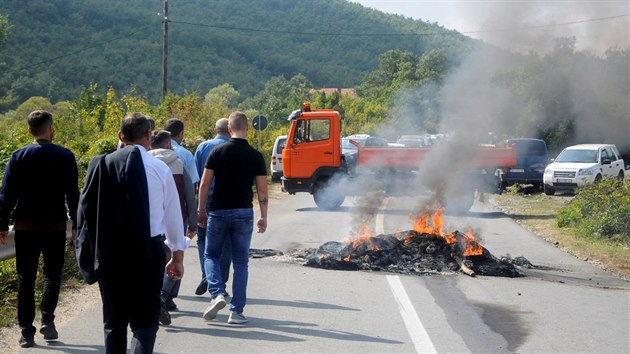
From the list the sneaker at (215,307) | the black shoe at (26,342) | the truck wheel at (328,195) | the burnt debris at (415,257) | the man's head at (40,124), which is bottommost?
the truck wheel at (328,195)

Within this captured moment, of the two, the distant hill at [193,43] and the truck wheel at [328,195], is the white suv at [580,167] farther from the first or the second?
the distant hill at [193,43]

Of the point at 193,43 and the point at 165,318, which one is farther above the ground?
the point at 193,43

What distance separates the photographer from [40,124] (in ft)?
22.7

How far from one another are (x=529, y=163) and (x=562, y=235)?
39.4 feet

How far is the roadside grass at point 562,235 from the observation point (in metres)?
13.5

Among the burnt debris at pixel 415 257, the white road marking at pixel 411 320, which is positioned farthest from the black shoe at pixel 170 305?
the burnt debris at pixel 415 257

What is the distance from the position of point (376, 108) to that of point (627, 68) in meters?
23.4

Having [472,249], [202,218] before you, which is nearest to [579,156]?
[472,249]

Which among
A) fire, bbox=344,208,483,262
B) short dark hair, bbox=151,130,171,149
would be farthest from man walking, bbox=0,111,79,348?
fire, bbox=344,208,483,262

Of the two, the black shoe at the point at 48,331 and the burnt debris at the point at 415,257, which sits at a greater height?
the black shoe at the point at 48,331

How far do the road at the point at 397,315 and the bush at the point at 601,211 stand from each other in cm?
323

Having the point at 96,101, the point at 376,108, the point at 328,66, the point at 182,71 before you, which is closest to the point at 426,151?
the point at 96,101

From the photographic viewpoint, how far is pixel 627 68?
28.3 m

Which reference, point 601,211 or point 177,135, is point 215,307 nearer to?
point 177,135
